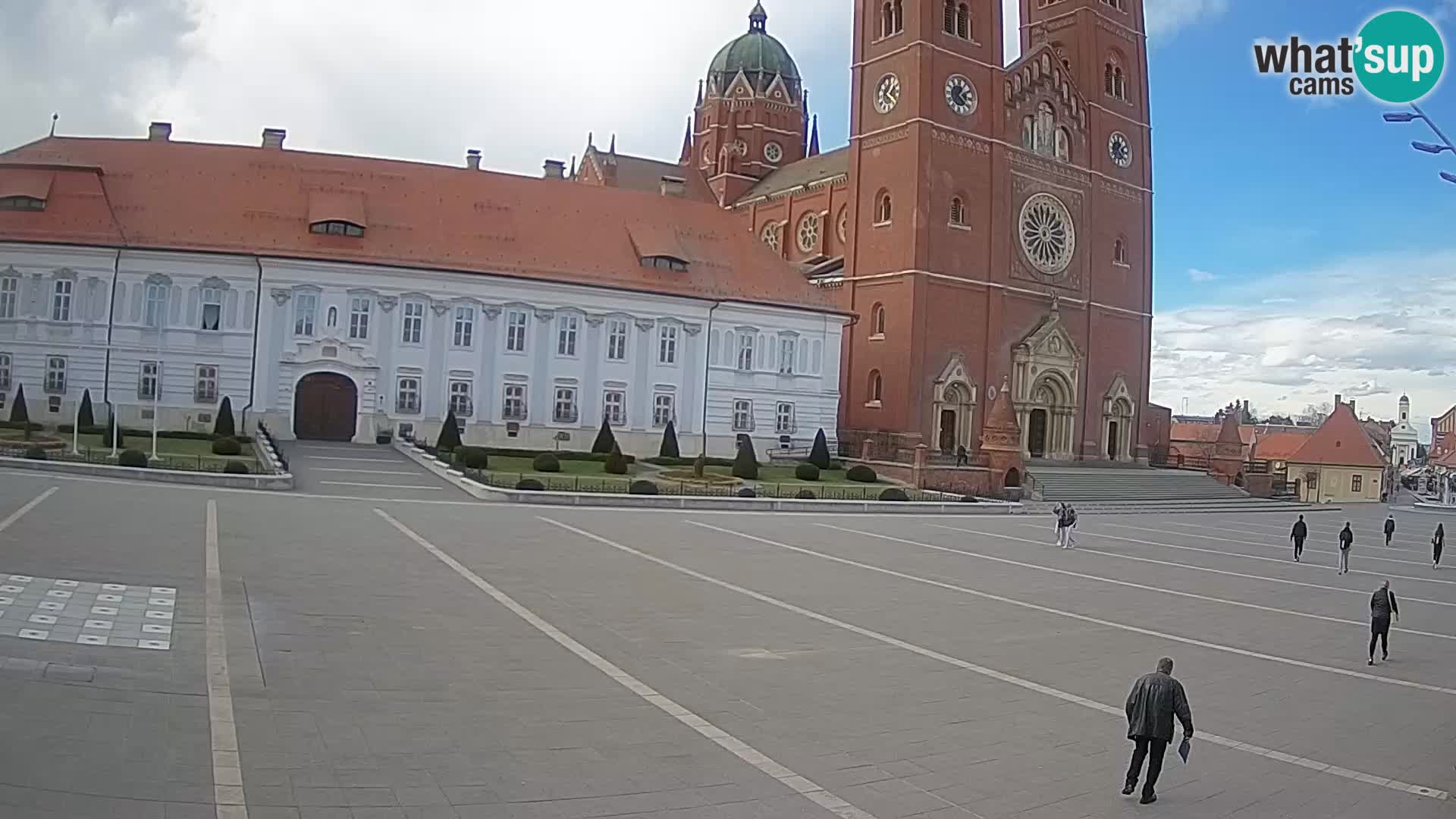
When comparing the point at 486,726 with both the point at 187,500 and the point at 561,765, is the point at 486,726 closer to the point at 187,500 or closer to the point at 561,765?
the point at 561,765

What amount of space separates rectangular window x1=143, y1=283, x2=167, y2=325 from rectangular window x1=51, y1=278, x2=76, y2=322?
9.20ft

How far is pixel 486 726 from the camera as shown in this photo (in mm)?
9891

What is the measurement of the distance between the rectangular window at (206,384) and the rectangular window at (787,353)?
24340mm

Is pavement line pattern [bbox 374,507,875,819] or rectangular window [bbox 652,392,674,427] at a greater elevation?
rectangular window [bbox 652,392,674,427]

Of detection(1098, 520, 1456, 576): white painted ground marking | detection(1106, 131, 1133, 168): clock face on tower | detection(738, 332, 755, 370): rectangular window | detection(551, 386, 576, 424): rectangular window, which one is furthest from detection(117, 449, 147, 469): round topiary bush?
detection(1106, 131, 1133, 168): clock face on tower

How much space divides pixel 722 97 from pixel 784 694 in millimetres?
81275

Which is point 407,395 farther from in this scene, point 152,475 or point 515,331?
point 152,475

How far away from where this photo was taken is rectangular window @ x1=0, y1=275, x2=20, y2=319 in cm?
4512

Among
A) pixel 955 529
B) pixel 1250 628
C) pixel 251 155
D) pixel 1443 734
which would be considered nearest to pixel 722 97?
pixel 251 155

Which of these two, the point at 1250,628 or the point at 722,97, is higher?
the point at 722,97

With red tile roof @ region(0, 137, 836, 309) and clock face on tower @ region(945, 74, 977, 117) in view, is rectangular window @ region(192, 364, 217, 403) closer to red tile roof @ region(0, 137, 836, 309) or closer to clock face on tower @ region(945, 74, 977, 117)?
red tile roof @ region(0, 137, 836, 309)

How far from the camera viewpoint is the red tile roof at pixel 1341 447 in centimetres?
8812

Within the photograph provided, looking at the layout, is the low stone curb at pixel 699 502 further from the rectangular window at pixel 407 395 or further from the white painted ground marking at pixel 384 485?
the rectangular window at pixel 407 395

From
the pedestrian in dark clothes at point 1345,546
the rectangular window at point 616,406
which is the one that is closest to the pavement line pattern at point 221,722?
the pedestrian in dark clothes at point 1345,546
